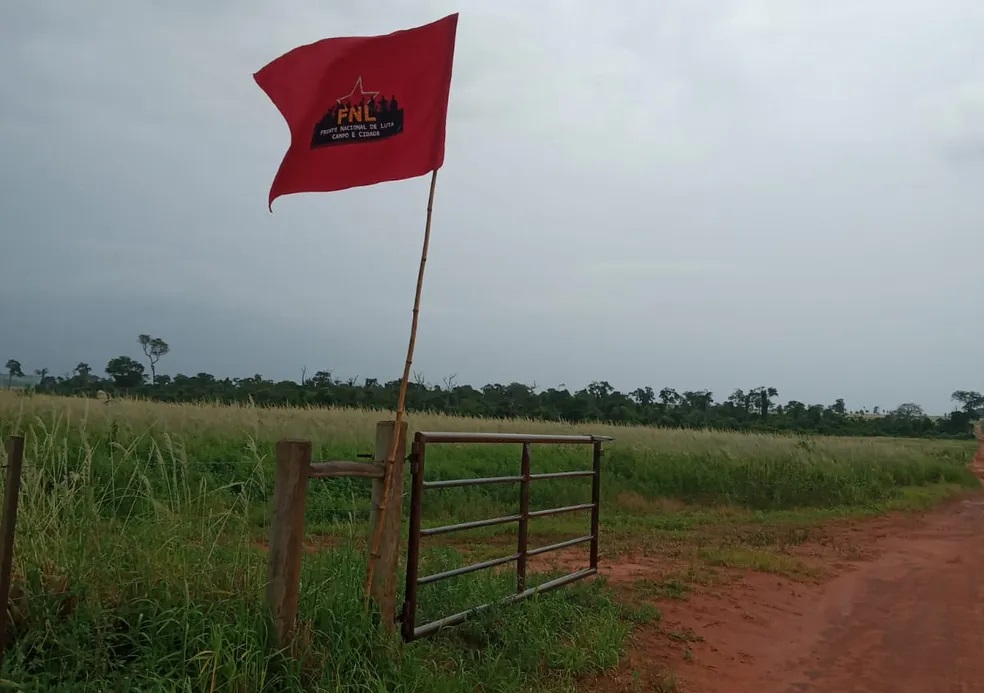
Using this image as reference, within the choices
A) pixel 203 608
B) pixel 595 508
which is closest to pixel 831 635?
pixel 595 508

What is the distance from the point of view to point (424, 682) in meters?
3.84

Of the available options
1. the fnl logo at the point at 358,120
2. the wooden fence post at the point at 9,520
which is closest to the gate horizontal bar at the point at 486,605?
the wooden fence post at the point at 9,520

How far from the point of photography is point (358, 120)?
4.28 meters

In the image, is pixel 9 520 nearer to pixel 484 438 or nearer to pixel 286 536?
pixel 286 536

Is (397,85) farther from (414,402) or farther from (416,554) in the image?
(414,402)

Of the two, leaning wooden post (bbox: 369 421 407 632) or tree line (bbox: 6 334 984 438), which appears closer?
leaning wooden post (bbox: 369 421 407 632)

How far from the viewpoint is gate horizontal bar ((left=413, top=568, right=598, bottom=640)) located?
14.6ft

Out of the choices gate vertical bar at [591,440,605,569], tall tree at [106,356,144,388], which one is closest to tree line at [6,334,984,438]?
tall tree at [106,356,144,388]

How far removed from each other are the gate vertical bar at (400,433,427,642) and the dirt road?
3.80 feet

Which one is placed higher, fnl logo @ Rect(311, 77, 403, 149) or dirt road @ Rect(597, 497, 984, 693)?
fnl logo @ Rect(311, 77, 403, 149)

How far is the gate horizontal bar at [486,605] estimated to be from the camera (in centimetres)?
444

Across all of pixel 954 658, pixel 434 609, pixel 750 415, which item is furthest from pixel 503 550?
pixel 750 415

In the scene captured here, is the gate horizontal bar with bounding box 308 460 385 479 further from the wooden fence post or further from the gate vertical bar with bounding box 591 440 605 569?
the gate vertical bar with bounding box 591 440 605 569

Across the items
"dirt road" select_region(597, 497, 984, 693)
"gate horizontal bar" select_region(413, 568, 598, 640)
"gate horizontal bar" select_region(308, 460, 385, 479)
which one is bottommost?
"dirt road" select_region(597, 497, 984, 693)
